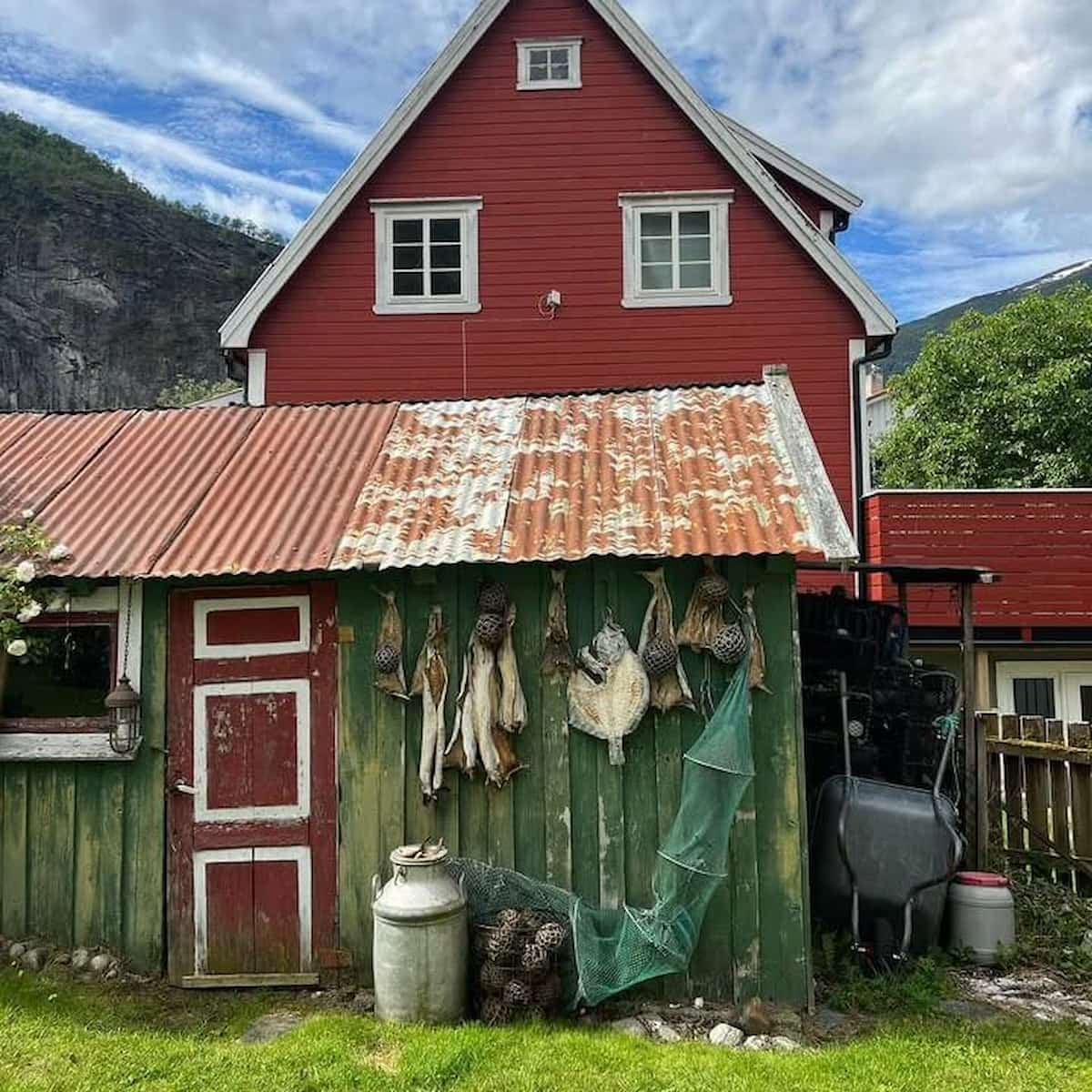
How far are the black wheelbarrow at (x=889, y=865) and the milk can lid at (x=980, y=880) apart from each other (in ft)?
0.92

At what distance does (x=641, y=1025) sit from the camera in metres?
5.09

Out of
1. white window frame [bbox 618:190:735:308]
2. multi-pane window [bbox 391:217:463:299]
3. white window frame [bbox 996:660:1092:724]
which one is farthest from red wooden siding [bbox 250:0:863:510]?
white window frame [bbox 996:660:1092:724]

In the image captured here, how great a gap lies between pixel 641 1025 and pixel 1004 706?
950 centimetres

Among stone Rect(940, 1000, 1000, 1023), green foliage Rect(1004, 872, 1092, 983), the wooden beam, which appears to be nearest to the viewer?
stone Rect(940, 1000, 1000, 1023)

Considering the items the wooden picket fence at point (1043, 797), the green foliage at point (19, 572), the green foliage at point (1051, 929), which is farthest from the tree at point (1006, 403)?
the green foliage at point (19, 572)

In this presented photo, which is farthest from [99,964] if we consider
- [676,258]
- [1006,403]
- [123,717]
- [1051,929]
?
[1006,403]

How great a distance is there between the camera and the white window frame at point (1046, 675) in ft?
41.7

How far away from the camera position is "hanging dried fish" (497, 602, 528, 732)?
216 inches

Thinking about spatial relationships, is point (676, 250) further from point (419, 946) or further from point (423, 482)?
point (419, 946)

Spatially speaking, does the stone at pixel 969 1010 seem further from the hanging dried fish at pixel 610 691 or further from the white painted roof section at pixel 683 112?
the white painted roof section at pixel 683 112

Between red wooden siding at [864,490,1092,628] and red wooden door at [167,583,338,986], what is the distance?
28.6 ft

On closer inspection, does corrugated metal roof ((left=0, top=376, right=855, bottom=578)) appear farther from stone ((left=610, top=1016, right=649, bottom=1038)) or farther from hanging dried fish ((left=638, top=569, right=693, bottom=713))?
stone ((left=610, top=1016, right=649, bottom=1038))

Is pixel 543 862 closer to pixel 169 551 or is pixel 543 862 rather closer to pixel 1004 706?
pixel 169 551

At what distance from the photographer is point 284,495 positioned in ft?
21.3
